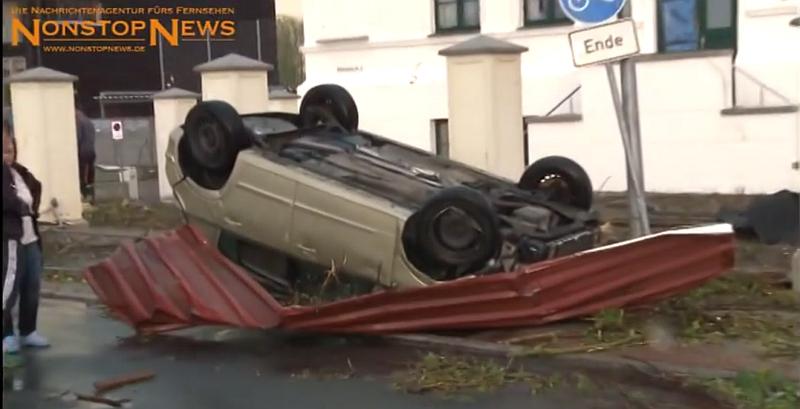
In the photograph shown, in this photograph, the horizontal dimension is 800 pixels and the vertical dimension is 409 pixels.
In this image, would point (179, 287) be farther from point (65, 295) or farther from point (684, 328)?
point (684, 328)

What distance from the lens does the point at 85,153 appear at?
60.0 feet

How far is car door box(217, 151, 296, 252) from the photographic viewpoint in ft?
→ 30.0

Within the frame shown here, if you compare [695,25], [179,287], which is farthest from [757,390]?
[695,25]

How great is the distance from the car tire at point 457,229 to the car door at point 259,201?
3.81 ft

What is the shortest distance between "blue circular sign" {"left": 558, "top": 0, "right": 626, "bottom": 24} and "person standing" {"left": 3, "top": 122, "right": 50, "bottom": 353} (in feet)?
13.5

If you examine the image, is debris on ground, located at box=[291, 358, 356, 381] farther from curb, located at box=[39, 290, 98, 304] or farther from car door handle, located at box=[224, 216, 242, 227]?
curb, located at box=[39, 290, 98, 304]

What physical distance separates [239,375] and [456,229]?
1725 mm

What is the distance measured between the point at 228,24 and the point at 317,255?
3073 centimetres

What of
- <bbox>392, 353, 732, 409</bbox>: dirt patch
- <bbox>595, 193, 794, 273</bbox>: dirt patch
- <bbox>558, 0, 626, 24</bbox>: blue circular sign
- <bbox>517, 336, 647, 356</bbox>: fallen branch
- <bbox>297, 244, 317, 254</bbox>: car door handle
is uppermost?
<bbox>558, 0, 626, 24</bbox>: blue circular sign

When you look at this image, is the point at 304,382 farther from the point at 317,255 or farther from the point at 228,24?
the point at 228,24

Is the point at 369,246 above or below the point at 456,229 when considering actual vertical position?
below

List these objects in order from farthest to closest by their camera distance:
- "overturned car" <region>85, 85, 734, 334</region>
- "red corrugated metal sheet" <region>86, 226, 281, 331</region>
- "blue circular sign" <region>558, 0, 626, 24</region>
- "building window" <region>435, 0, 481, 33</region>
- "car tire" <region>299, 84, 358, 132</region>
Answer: "building window" <region>435, 0, 481, 33</region> → "car tire" <region>299, 84, 358, 132</region> → "blue circular sign" <region>558, 0, 626, 24</region> → "red corrugated metal sheet" <region>86, 226, 281, 331</region> → "overturned car" <region>85, 85, 734, 334</region>

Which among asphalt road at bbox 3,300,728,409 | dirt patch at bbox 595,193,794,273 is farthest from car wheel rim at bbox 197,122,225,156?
dirt patch at bbox 595,193,794,273

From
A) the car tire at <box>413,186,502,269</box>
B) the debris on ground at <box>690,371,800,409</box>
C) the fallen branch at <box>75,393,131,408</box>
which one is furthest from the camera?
the car tire at <box>413,186,502,269</box>
